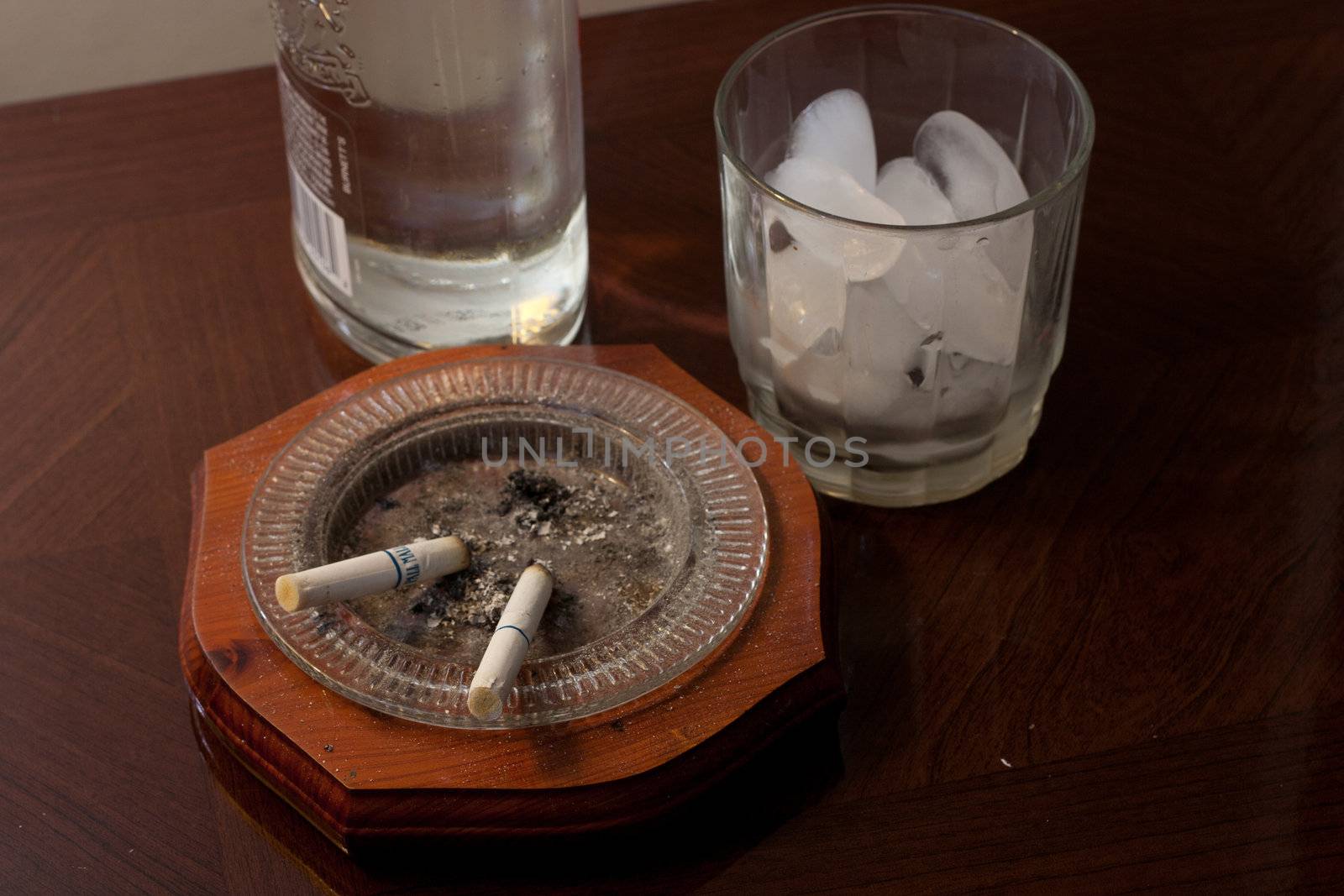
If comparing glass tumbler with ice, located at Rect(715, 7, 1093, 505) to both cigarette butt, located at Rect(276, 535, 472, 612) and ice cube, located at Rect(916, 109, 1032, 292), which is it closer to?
ice cube, located at Rect(916, 109, 1032, 292)

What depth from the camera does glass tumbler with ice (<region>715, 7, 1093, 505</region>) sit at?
0.59 meters

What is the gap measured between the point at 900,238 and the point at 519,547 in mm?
198

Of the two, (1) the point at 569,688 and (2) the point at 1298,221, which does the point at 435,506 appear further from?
(2) the point at 1298,221

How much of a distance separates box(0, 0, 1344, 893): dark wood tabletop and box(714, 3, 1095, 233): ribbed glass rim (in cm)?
14

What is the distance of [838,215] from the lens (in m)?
0.62

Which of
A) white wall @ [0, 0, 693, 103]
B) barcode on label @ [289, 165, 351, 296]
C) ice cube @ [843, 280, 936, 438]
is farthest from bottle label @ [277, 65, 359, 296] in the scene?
A: white wall @ [0, 0, 693, 103]

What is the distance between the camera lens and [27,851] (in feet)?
1.79

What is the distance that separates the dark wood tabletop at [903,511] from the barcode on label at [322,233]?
1.7 inches

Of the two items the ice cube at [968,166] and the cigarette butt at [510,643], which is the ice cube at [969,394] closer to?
the ice cube at [968,166]

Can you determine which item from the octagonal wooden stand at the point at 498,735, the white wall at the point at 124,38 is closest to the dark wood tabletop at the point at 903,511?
the octagonal wooden stand at the point at 498,735

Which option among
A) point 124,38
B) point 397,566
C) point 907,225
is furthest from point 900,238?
point 124,38

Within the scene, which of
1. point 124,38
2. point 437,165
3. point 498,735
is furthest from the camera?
point 124,38

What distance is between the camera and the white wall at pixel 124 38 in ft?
5.06

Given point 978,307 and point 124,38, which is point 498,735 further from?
point 124,38
